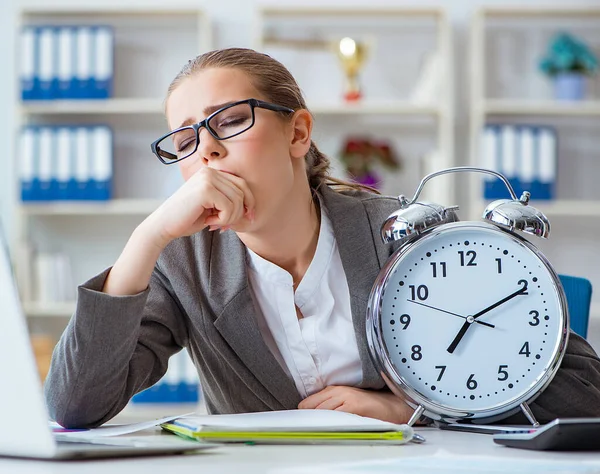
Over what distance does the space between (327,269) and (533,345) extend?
1.30 ft

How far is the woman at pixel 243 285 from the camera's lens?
123 cm

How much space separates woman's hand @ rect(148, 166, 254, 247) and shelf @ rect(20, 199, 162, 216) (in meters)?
2.79

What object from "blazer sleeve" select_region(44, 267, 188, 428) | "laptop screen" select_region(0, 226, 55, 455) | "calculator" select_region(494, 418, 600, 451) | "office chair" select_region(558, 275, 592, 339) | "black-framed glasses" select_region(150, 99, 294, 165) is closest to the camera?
"laptop screen" select_region(0, 226, 55, 455)

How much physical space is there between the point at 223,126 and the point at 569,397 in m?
0.67

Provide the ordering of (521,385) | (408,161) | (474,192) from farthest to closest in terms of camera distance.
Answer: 1. (408,161)
2. (474,192)
3. (521,385)

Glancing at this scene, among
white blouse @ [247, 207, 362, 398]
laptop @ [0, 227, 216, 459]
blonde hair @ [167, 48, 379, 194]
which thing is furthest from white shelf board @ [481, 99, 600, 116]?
laptop @ [0, 227, 216, 459]

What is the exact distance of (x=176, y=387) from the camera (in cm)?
398

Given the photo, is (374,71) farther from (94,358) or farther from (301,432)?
(301,432)

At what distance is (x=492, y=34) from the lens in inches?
171

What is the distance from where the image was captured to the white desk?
0.83 metres

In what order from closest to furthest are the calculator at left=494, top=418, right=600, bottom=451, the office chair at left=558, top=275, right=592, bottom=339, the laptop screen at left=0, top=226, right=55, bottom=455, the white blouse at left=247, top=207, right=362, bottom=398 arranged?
the laptop screen at left=0, top=226, right=55, bottom=455 < the calculator at left=494, top=418, right=600, bottom=451 < the white blouse at left=247, top=207, right=362, bottom=398 < the office chair at left=558, top=275, right=592, bottom=339

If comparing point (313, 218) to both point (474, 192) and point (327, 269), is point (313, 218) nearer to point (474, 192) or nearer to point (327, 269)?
point (327, 269)

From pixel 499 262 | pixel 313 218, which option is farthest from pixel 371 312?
pixel 313 218

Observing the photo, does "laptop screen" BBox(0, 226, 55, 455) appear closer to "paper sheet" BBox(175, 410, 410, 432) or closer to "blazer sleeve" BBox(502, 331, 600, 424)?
"paper sheet" BBox(175, 410, 410, 432)
